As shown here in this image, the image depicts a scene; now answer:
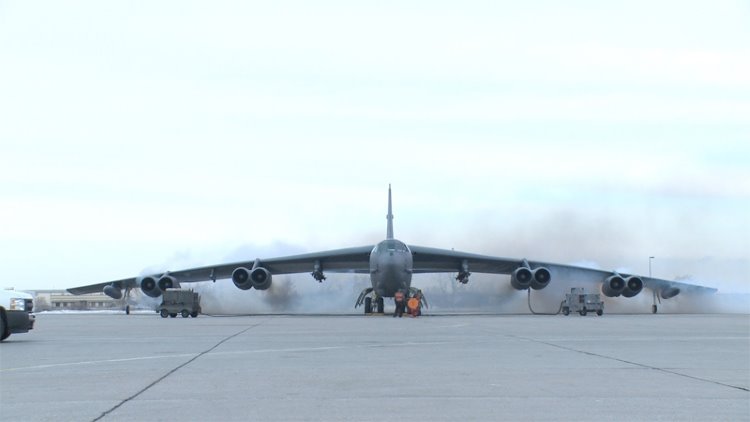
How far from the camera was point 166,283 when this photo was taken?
48.3m

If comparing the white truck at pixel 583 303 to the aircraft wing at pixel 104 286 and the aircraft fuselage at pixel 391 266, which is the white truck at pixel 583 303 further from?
the aircraft wing at pixel 104 286

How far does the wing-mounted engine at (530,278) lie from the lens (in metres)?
45.3

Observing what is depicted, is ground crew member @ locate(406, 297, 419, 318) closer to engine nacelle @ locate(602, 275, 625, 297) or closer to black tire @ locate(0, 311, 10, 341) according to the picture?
engine nacelle @ locate(602, 275, 625, 297)

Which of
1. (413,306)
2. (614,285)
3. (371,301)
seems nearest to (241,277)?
(371,301)

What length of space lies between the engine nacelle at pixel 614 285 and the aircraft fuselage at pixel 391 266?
1009 cm

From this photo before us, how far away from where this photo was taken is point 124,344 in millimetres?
18625

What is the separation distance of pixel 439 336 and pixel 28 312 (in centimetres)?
869

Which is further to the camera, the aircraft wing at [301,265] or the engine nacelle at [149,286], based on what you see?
the engine nacelle at [149,286]

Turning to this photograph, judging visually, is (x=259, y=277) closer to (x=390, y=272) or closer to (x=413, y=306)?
(x=390, y=272)

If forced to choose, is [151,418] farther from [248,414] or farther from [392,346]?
[392,346]

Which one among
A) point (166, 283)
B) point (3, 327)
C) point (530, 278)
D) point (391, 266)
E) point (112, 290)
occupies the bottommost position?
point (3, 327)

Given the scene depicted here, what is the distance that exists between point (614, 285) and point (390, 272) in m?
11.7

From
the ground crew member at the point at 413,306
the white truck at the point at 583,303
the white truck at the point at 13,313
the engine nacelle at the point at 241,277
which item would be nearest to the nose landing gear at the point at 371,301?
the ground crew member at the point at 413,306

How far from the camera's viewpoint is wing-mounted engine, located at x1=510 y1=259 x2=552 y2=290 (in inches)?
1785
